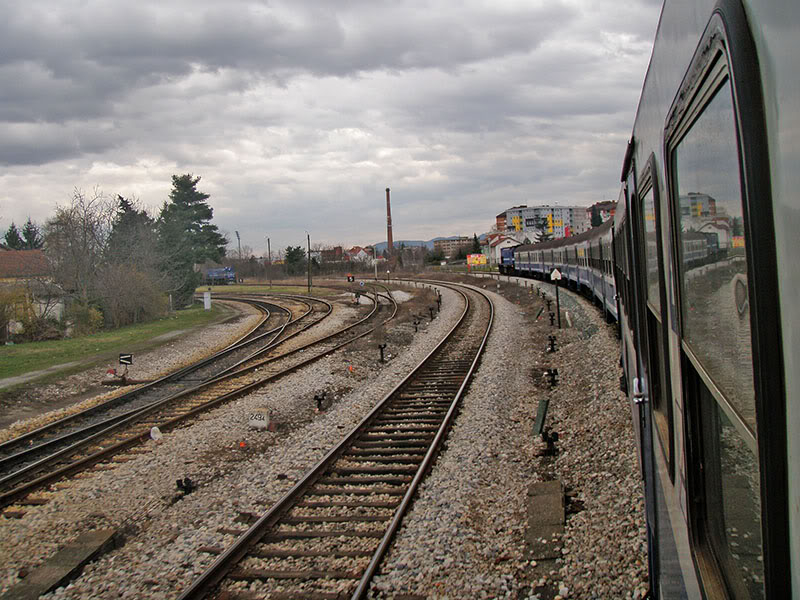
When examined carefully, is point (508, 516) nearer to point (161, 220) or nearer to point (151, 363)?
point (151, 363)

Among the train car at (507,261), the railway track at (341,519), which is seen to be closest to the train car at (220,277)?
the train car at (507,261)

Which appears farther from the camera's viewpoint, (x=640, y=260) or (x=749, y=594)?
(x=640, y=260)

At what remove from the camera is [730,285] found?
134 centimetres

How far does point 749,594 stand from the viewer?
1417mm

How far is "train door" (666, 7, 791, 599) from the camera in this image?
3.42 feet

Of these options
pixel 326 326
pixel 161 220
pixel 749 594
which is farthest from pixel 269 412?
pixel 161 220

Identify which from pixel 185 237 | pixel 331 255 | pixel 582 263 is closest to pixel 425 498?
pixel 582 263

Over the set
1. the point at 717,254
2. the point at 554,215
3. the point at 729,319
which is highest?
the point at 554,215

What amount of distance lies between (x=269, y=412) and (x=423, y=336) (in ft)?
35.4

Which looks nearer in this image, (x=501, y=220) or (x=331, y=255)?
(x=331, y=255)

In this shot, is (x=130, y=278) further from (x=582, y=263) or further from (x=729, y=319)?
(x=729, y=319)

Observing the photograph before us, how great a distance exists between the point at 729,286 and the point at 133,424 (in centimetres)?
1184

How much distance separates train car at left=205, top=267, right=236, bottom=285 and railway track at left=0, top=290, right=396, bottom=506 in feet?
222

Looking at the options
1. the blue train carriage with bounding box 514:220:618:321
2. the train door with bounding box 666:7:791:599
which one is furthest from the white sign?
the train door with bounding box 666:7:791:599
